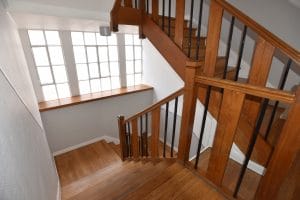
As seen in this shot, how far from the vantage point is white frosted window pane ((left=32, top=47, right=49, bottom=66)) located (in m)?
3.00

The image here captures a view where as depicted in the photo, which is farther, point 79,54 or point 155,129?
point 79,54

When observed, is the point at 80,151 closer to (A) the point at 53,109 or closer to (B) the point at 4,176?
(A) the point at 53,109

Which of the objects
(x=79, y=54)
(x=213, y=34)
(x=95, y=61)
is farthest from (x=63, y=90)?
(x=213, y=34)

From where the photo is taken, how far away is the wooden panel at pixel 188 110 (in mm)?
1334

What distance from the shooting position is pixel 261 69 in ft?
4.32

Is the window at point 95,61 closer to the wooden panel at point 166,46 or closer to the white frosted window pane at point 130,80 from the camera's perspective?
the white frosted window pane at point 130,80

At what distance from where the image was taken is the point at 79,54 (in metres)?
3.46

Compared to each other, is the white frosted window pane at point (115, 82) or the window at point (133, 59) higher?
the window at point (133, 59)

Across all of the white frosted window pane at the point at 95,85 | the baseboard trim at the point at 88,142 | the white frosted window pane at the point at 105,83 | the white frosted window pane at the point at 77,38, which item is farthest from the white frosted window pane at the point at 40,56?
the baseboard trim at the point at 88,142

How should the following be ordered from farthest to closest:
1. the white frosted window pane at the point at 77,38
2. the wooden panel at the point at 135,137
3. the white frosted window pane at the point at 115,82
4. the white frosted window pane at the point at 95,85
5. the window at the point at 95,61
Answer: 1. the white frosted window pane at the point at 115,82
2. the white frosted window pane at the point at 95,85
3. the window at the point at 95,61
4. the white frosted window pane at the point at 77,38
5. the wooden panel at the point at 135,137

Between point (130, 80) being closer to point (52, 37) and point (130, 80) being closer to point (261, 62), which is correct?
point (52, 37)

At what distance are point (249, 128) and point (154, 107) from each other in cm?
94

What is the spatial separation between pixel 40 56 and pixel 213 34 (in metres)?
3.04

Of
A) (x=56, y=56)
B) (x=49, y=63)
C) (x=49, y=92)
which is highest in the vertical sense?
(x=56, y=56)
